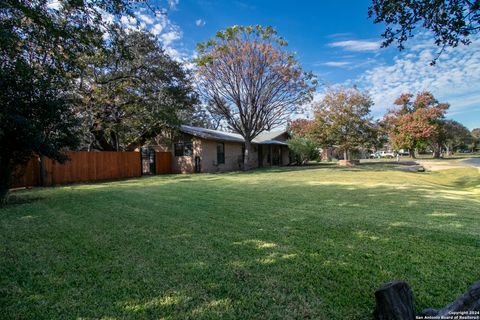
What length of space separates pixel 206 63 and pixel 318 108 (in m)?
13.0

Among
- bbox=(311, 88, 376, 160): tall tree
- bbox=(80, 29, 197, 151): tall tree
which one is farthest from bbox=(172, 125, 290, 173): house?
bbox=(311, 88, 376, 160): tall tree

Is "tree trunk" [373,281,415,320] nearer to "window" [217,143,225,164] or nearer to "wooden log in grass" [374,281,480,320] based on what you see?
"wooden log in grass" [374,281,480,320]

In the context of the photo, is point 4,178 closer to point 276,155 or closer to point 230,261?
point 230,261

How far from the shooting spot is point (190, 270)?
2729mm

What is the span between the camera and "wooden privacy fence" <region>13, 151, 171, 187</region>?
1115 centimetres

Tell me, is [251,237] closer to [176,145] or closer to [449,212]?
[449,212]

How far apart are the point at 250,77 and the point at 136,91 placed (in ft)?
25.6

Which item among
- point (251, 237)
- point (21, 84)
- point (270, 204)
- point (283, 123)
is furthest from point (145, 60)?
point (251, 237)

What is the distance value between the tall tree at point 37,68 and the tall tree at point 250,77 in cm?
1214

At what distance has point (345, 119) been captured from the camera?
24.7 meters

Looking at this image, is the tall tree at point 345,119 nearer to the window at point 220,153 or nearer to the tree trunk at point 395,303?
the window at point 220,153

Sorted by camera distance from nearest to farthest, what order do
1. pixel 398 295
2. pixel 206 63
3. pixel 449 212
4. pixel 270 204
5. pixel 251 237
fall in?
1. pixel 398 295
2. pixel 251 237
3. pixel 449 212
4. pixel 270 204
5. pixel 206 63

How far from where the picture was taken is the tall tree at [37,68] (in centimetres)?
514

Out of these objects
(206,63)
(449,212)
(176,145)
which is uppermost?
(206,63)
